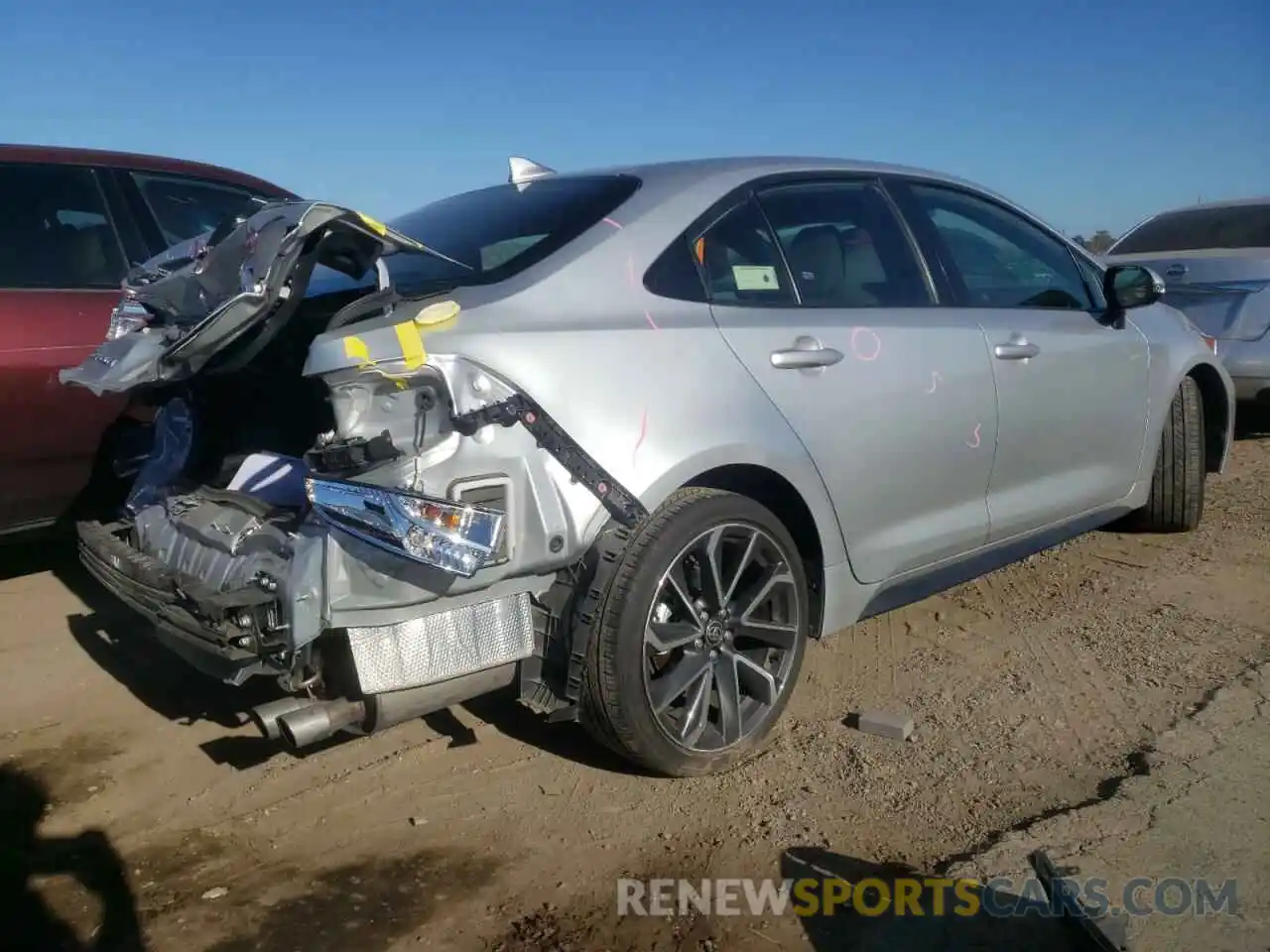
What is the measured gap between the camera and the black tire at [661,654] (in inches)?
109

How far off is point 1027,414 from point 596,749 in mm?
2007

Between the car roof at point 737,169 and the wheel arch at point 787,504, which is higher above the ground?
the car roof at point 737,169

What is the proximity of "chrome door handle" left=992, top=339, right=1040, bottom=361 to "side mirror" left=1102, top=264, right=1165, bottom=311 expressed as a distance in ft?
2.11

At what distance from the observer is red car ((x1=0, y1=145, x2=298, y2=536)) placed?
4.33 metres

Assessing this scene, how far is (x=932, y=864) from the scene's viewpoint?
2.65 meters

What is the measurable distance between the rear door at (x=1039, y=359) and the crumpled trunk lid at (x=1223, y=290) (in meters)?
2.53

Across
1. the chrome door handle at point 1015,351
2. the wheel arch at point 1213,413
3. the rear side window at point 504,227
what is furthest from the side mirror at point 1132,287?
the rear side window at point 504,227

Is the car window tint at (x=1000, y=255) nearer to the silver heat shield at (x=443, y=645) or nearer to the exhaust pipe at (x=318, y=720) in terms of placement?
the silver heat shield at (x=443, y=645)

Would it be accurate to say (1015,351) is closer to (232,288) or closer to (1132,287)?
(1132,287)

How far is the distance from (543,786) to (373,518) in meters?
1.11

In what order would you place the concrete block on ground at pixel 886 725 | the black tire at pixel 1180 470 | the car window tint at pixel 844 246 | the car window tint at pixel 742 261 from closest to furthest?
1. the car window tint at pixel 742 261
2. the concrete block on ground at pixel 886 725
3. the car window tint at pixel 844 246
4. the black tire at pixel 1180 470

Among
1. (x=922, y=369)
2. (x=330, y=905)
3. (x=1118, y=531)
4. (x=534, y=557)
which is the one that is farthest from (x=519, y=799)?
(x=1118, y=531)

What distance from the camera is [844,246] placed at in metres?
3.63

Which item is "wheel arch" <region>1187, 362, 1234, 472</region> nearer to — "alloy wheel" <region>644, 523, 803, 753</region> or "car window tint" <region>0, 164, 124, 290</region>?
"alloy wheel" <region>644, 523, 803, 753</region>
